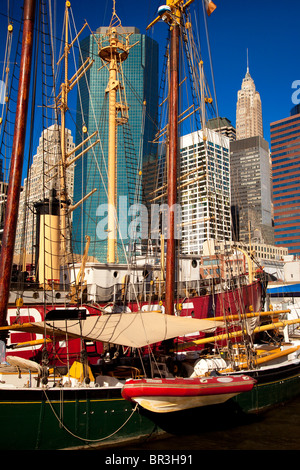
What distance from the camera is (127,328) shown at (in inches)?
476

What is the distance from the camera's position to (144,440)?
11.6m

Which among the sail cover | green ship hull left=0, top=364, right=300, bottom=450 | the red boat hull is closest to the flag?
the red boat hull

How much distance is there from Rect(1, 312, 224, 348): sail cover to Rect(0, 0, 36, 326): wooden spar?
55.5 inches

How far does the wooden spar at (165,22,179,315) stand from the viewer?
14539mm

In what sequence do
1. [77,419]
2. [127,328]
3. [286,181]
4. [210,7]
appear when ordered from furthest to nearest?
1. [286,181]
2. [210,7]
3. [127,328]
4. [77,419]

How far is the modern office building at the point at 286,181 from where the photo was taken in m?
156

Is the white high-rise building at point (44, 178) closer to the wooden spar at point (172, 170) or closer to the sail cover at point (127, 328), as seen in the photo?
the sail cover at point (127, 328)

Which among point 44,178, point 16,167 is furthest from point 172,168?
point 44,178

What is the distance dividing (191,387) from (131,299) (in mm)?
11373

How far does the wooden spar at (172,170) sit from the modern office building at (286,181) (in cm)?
14608

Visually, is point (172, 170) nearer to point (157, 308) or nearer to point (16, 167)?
point (16, 167)

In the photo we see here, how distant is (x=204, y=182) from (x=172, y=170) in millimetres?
105153

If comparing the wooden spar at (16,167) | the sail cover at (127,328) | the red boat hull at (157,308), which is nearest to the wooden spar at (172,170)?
the red boat hull at (157,308)

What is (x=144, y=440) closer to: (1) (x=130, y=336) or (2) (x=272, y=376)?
(1) (x=130, y=336)
